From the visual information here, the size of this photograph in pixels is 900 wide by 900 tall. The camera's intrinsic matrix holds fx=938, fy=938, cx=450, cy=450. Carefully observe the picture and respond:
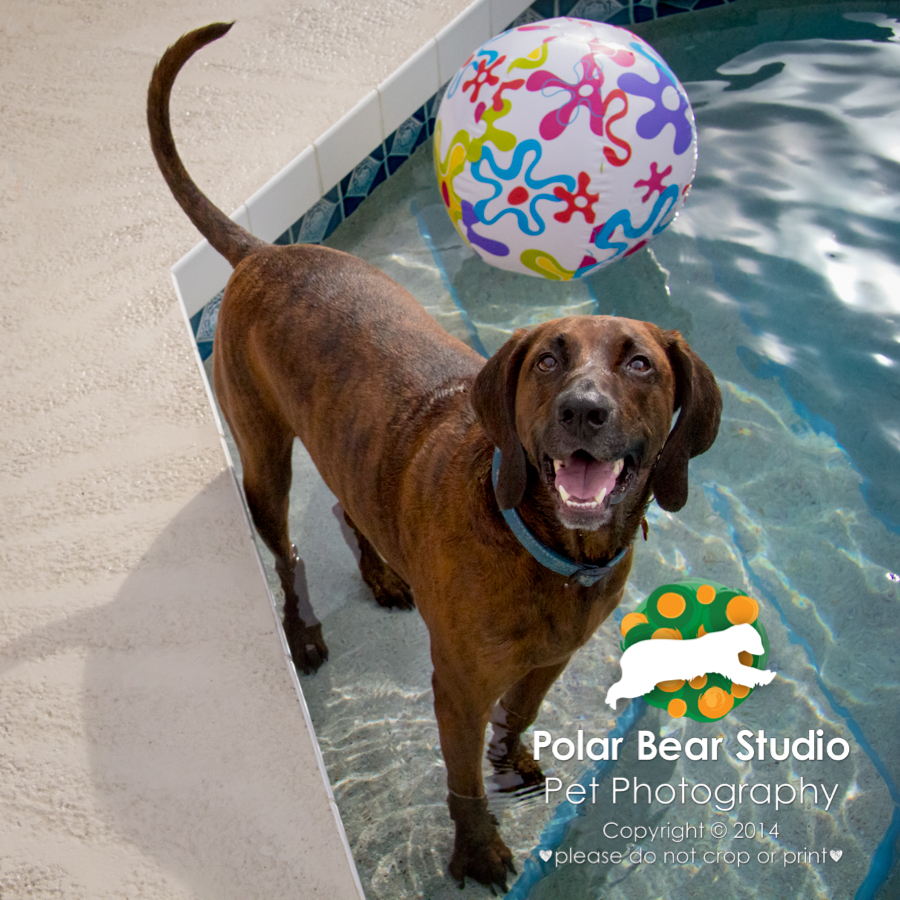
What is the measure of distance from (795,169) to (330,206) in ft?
6.91

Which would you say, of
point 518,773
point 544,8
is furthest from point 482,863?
point 544,8

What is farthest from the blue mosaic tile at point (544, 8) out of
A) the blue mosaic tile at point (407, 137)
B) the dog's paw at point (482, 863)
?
the dog's paw at point (482, 863)

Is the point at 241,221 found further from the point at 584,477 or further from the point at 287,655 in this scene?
the point at 584,477

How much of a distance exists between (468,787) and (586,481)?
39.2 inches

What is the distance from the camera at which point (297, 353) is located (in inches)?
89.7

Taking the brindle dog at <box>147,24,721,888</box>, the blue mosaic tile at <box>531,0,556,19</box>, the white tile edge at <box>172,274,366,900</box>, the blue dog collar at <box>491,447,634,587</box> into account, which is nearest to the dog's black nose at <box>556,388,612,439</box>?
the brindle dog at <box>147,24,721,888</box>

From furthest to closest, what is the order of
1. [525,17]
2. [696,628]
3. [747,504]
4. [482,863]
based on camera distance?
[525,17]
[747,504]
[696,628]
[482,863]

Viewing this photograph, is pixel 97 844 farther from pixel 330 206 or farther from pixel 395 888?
pixel 330 206

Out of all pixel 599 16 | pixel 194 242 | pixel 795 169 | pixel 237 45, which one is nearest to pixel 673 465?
pixel 194 242

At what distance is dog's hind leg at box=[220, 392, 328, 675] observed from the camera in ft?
8.32

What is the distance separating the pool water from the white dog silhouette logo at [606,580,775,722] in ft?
0.29

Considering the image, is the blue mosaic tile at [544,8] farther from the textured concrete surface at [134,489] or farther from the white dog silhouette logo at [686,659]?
the white dog silhouette logo at [686,659]

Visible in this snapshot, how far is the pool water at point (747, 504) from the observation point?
2.52 metres

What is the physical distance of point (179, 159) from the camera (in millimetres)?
2418
